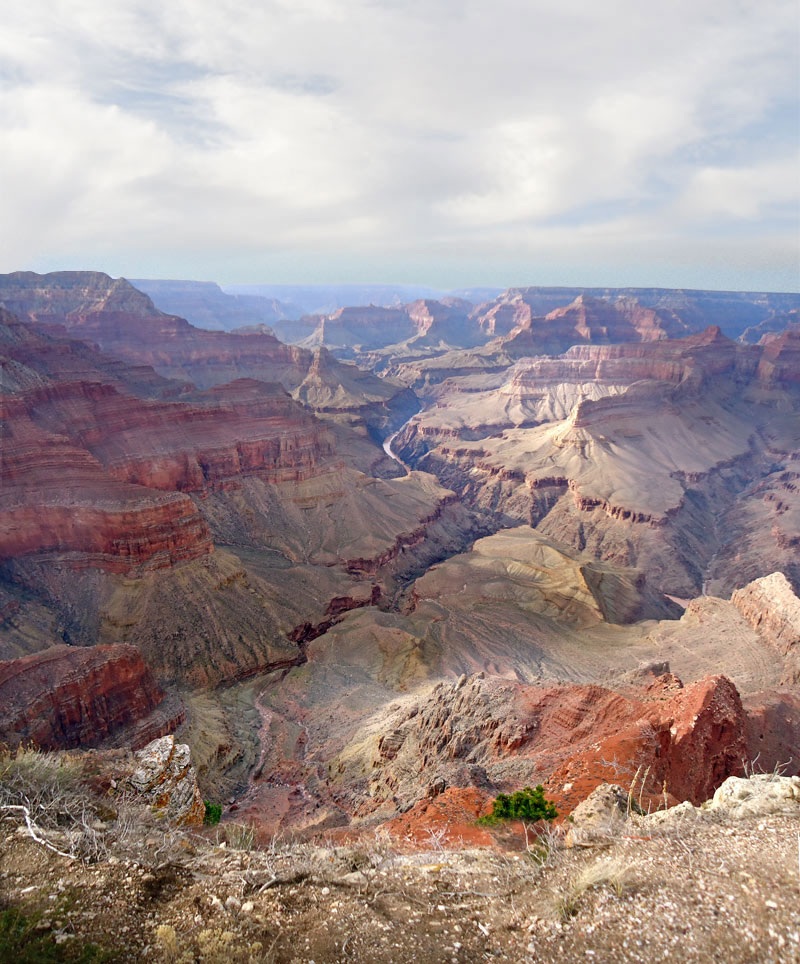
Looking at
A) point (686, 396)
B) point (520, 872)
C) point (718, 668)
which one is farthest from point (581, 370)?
point (520, 872)

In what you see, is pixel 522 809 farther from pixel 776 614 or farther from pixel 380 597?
pixel 380 597

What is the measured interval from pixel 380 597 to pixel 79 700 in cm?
3901

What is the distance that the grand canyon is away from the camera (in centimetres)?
2814

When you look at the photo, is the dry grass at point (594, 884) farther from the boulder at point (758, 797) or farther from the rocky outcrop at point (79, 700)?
the rocky outcrop at point (79, 700)

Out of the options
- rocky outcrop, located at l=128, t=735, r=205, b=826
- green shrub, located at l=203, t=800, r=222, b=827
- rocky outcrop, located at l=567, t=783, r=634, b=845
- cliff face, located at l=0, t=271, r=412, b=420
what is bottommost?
green shrub, located at l=203, t=800, r=222, b=827

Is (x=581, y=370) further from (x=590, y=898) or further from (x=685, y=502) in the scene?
(x=590, y=898)

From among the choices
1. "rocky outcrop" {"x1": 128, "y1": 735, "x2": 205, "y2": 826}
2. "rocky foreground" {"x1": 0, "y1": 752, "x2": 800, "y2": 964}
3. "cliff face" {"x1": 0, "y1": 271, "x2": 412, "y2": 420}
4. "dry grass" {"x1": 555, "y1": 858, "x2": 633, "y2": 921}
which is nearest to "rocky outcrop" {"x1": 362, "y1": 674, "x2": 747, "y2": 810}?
"rocky foreground" {"x1": 0, "y1": 752, "x2": 800, "y2": 964}

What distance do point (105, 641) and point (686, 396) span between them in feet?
463

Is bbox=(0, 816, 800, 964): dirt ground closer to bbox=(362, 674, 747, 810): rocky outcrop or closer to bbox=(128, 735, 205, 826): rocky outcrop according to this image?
bbox=(362, 674, 747, 810): rocky outcrop

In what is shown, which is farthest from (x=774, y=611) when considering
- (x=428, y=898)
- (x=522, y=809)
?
(x=428, y=898)

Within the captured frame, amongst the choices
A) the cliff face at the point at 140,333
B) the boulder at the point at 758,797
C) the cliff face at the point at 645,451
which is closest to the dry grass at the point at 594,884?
the boulder at the point at 758,797

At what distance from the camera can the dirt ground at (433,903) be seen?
8.91 meters

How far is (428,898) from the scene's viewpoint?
10.9m

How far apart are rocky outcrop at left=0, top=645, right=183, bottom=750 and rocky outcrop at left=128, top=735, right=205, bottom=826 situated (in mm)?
9075
